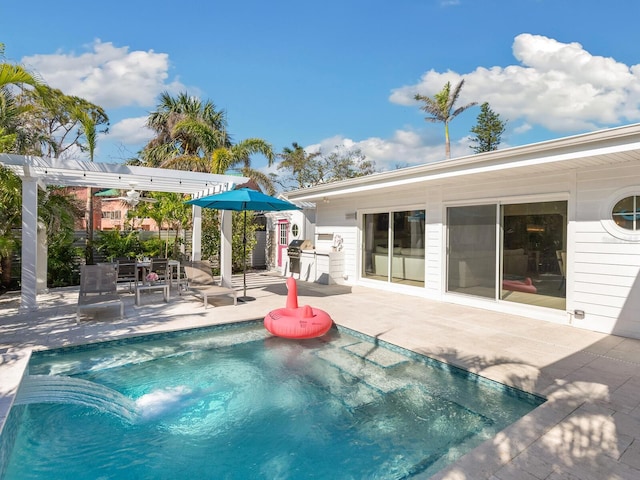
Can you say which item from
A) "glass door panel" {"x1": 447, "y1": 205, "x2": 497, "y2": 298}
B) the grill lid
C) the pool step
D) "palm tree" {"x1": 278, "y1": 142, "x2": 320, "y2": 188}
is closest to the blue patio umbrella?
the pool step

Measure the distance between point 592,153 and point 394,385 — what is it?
4261 millimetres

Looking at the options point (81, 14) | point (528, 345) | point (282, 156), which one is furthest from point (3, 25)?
point (282, 156)

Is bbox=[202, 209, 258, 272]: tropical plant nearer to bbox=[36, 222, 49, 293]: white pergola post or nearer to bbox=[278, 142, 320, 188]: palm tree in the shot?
bbox=[36, 222, 49, 293]: white pergola post

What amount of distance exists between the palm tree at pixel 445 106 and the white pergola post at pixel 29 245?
24618 mm

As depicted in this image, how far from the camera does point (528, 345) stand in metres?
5.11

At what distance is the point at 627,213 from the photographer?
18.4 feet

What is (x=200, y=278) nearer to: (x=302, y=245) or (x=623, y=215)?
(x=302, y=245)

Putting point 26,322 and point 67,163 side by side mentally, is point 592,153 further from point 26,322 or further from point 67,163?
→ point 26,322

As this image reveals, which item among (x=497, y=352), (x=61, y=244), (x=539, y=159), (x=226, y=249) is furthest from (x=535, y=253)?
(x=61, y=244)

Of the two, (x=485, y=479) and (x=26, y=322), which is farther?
→ (x=26, y=322)

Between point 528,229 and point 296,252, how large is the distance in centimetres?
747

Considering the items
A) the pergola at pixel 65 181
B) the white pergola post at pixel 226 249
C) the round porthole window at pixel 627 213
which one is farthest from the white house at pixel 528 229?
the pergola at pixel 65 181

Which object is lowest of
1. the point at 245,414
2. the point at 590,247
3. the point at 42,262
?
the point at 245,414

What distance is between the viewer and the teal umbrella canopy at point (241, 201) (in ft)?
22.5
